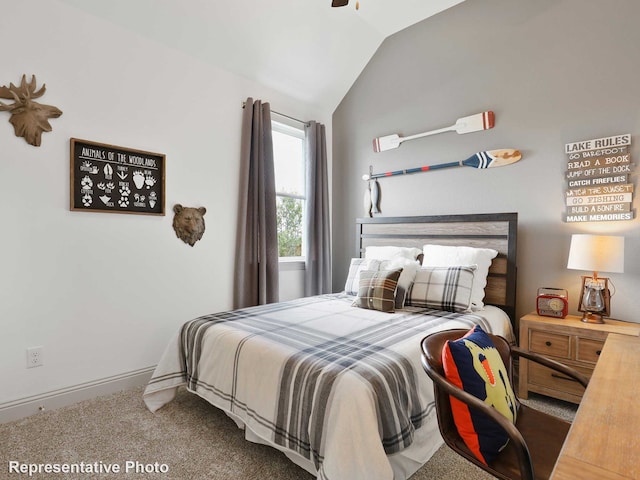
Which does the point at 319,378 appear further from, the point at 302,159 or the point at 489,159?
the point at 302,159

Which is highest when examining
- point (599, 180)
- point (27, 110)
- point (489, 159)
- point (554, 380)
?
point (27, 110)

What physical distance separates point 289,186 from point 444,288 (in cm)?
202

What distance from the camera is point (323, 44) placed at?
3430 mm

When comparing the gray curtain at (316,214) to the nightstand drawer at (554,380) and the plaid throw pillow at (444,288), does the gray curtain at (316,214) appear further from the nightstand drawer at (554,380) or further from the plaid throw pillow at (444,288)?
the nightstand drawer at (554,380)

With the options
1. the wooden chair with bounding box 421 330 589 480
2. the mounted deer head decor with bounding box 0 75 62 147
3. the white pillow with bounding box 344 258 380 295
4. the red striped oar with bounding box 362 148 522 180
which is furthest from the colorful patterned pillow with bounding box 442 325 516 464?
the mounted deer head decor with bounding box 0 75 62 147

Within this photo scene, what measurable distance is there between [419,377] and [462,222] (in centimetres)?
181

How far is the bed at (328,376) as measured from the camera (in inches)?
53.1

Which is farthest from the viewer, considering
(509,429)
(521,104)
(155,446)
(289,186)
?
(289,186)

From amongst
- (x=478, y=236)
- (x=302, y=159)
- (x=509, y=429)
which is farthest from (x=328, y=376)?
(x=302, y=159)

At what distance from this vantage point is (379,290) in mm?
2562

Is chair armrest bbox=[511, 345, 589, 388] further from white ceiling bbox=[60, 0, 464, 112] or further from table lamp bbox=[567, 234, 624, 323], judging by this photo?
white ceiling bbox=[60, 0, 464, 112]

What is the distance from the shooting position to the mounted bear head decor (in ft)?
9.55

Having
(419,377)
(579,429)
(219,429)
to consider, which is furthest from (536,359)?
(219,429)

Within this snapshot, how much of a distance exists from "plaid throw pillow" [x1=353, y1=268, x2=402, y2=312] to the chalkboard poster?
67.4 inches
